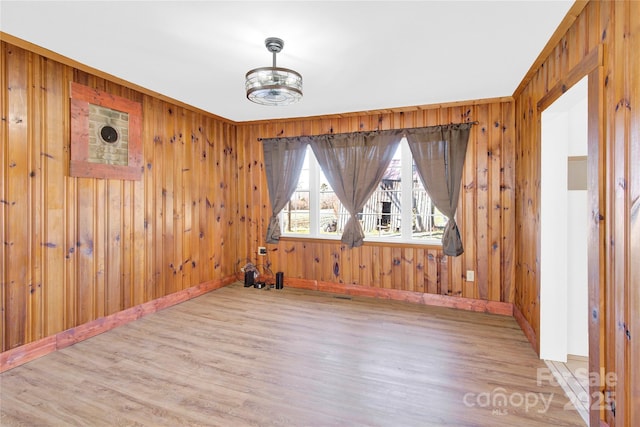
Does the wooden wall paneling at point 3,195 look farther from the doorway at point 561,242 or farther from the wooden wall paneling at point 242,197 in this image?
the doorway at point 561,242

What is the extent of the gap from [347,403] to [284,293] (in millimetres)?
2625

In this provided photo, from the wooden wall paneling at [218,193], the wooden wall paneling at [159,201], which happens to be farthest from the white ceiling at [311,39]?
the wooden wall paneling at [218,193]

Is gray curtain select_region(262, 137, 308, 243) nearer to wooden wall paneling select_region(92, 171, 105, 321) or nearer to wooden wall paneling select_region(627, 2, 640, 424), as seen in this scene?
wooden wall paneling select_region(92, 171, 105, 321)

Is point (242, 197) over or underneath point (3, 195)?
over

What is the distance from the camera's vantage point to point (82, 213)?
3.13 meters

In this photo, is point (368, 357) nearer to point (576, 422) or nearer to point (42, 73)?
point (576, 422)

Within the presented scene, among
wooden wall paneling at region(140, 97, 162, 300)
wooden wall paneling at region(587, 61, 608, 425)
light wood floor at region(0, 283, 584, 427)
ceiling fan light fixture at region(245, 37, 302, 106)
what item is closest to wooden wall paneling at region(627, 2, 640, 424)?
wooden wall paneling at region(587, 61, 608, 425)

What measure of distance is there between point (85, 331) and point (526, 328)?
4.35 metres

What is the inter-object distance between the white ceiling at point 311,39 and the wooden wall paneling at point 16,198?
0.36 meters

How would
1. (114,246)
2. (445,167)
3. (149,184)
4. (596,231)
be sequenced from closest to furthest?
(596,231) < (114,246) < (149,184) < (445,167)

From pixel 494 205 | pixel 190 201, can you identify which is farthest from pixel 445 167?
pixel 190 201

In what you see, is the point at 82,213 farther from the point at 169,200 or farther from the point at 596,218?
the point at 596,218

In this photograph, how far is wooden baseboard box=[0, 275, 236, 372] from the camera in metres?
2.62

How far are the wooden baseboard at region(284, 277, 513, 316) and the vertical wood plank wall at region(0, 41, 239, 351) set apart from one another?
154cm
